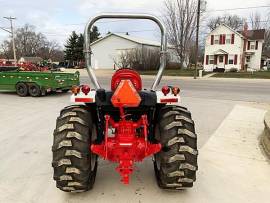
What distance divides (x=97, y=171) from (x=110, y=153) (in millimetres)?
1122

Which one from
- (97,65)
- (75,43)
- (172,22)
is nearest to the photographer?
(172,22)

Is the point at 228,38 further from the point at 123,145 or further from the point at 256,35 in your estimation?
the point at 123,145

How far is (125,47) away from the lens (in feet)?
155

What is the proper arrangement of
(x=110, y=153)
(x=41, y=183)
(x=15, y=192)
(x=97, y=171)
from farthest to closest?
(x=97, y=171), (x=41, y=183), (x=15, y=192), (x=110, y=153)

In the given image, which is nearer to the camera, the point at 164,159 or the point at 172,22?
the point at 164,159

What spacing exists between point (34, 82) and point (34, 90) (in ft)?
1.16

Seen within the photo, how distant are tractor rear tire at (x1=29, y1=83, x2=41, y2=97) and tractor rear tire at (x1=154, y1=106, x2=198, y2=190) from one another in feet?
34.5

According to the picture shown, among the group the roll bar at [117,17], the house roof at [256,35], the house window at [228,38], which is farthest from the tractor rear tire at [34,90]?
the house roof at [256,35]

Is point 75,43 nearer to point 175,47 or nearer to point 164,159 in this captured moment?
point 175,47

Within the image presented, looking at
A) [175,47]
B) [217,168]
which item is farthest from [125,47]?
[217,168]

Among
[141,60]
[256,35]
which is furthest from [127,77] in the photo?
[256,35]

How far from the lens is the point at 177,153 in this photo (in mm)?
3340

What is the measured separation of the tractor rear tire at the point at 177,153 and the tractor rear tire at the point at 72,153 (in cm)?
88

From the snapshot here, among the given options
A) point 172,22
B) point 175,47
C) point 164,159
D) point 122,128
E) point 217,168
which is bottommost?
point 217,168
